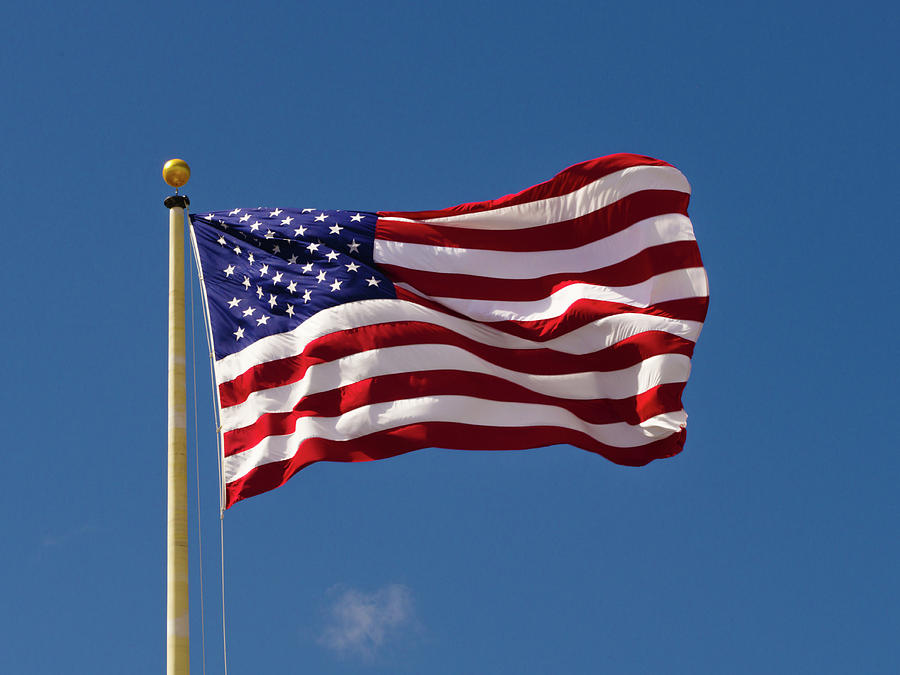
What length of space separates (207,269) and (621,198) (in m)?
5.87

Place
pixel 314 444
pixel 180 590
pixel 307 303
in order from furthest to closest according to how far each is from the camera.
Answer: pixel 307 303, pixel 314 444, pixel 180 590

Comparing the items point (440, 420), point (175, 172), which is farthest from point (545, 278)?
point (175, 172)

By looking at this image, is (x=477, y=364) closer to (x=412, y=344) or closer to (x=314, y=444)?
(x=412, y=344)

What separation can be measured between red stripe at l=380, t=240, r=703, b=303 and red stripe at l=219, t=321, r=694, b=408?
794mm

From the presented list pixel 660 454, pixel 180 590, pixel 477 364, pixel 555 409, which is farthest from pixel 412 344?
pixel 180 590

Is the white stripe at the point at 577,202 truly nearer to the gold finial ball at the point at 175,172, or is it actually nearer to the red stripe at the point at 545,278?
the red stripe at the point at 545,278

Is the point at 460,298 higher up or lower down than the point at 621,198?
lower down

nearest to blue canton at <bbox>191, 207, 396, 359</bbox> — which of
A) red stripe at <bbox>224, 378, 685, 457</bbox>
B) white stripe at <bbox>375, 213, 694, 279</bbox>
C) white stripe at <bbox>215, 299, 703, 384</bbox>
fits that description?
white stripe at <bbox>215, 299, 703, 384</bbox>

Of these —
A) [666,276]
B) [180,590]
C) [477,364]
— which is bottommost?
[180,590]

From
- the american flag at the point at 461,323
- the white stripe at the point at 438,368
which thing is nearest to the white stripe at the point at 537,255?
the american flag at the point at 461,323

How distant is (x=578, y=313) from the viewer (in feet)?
63.5

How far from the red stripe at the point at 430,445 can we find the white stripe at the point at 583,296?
1735mm

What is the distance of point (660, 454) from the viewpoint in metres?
18.7

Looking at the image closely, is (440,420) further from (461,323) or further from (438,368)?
(461,323)
